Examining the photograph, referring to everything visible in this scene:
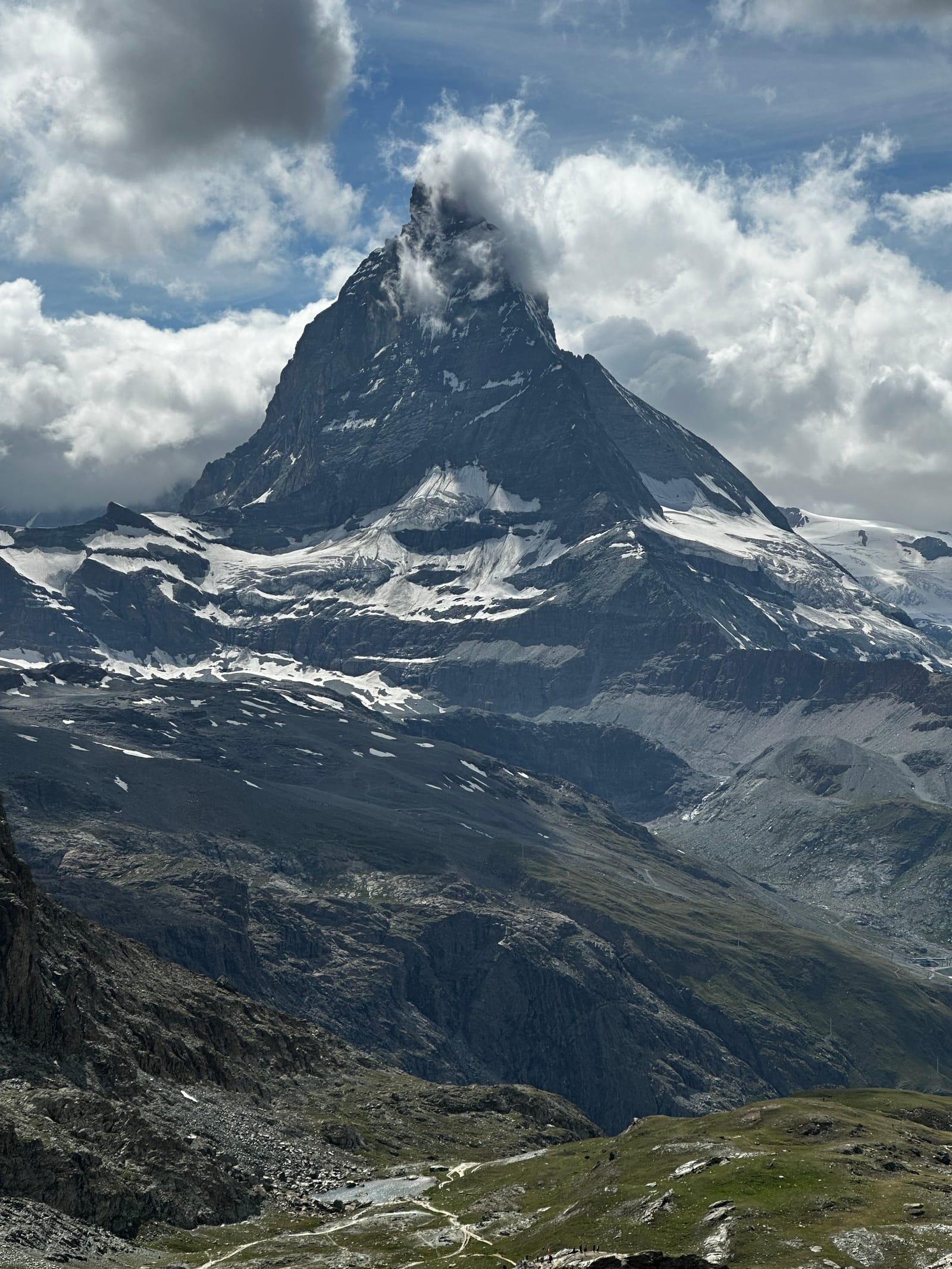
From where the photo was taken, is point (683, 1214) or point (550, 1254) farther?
point (683, 1214)

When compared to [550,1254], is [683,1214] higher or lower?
higher

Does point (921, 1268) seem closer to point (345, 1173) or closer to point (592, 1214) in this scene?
point (592, 1214)

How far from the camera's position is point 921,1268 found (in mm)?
121250

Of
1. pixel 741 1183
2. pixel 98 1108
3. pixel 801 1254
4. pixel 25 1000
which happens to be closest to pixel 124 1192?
pixel 98 1108

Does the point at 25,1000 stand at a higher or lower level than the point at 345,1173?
higher

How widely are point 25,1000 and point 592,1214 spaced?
77623 millimetres

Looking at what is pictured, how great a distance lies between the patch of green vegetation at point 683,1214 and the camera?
431 ft

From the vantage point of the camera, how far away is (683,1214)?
144 metres

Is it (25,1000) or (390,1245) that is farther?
(25,1000)

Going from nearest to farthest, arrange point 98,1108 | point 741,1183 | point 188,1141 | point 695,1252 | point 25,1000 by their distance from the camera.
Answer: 1. point 695,1252
2. point 741,1183
3. point 98,1108
4. point 188,1141
5. point 25,1000

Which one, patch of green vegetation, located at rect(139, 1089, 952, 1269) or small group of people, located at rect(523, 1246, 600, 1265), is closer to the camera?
patch of green vegetation, located at rect(139, 1089, 952, 1269)

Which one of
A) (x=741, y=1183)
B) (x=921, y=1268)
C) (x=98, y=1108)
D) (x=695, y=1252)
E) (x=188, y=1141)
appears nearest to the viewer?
(x=921, y=1268)

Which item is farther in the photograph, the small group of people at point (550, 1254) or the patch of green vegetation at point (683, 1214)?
the small group of people at point (550, 1254)

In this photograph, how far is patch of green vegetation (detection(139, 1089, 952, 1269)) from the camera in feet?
431
